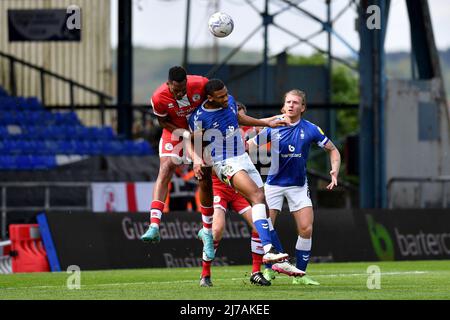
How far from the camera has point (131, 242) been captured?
2297 cm

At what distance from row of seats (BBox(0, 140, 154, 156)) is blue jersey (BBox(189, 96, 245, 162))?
52.6 feet

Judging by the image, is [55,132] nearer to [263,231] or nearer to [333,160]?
[333,160]

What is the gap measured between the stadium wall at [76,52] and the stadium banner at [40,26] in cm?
314

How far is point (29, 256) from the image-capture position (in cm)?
2211

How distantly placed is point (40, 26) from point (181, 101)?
20114mm

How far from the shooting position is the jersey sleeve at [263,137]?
15.8 meters

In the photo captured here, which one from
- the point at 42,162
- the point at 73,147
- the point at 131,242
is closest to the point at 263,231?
the point at 131,242

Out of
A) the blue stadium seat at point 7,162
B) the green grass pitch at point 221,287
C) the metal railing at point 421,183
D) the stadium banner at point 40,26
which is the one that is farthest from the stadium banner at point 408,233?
the stadium banner at point 40,26

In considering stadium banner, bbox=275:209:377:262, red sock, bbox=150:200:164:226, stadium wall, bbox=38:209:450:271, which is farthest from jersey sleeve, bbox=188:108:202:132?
stadium banner, bbox=275:209:377:262

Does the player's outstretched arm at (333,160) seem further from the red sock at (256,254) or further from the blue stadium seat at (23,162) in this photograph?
the blue stadium seat at (23,162)

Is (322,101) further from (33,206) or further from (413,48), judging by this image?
(33,206)
